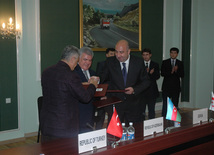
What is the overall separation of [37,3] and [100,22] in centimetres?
159

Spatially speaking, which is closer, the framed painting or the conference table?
the conference table

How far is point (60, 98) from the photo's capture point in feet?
7.06

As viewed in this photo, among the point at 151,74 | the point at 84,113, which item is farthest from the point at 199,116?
the point at 151,74

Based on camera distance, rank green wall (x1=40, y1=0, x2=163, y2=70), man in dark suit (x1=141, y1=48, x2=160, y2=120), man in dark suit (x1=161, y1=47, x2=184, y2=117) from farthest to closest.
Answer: man in dark suit (x1=161, y1=47, x2=184, y2=117) < man in dark suit (x1=141, y1=48, x2=160, y2=120) < green wall (x1=40, y1=0, x2=163, y2=70)

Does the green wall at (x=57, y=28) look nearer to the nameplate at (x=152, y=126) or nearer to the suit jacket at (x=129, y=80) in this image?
the suit jacket at (x=129, y=80)

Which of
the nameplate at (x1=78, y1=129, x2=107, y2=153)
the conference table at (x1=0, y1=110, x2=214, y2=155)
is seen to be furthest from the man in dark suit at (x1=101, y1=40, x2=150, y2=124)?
the nameplate at (x1=78, y1=129, x2=107, y2=153)

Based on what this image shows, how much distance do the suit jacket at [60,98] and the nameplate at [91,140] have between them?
0.58 meters

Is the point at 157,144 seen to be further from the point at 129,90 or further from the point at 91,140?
the point at 129,90

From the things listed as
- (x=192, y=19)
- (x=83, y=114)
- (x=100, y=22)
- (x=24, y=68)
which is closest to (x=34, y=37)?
(x=24, y=68)

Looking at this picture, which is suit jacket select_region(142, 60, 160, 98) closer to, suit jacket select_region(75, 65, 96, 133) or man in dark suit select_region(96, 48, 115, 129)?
man in dark suit select_region(96, 48, 115, 129)

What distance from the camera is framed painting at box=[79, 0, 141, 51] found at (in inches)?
218

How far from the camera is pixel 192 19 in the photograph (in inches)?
294

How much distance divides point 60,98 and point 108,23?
13.5 ft

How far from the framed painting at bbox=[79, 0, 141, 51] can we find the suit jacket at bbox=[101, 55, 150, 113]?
252cm
